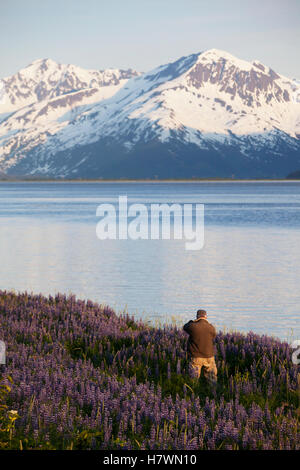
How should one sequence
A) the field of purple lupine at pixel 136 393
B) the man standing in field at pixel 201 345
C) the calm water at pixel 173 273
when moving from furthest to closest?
the calm water at pixel 173 273 < the man standing in field at pixel 201 345 < the field of purple lupine at pixel 136 393

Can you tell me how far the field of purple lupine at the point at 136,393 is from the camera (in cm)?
944

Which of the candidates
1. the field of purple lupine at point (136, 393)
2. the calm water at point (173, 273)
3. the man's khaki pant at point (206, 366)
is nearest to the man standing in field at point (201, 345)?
the man's khaki pant at point (206, 366)

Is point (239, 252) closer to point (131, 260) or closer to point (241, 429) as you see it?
point (131, 260)

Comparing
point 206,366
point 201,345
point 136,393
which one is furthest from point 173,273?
point 136,393

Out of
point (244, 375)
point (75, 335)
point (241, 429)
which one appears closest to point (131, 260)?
point (75, 335)

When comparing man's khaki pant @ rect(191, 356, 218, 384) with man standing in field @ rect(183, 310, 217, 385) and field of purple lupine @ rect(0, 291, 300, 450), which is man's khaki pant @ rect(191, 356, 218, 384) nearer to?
man standing in field @ rect(183, 310, 217, 385)

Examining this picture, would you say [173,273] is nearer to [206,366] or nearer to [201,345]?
[206,366]

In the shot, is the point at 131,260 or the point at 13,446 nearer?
the point at 13,446

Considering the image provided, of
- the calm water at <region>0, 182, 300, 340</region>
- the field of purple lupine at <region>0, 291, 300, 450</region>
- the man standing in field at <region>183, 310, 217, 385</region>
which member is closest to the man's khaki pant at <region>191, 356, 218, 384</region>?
the man standing in field at <region>183, 310, 217, 385</region>

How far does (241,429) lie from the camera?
9.94 metres

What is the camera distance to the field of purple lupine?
944cm

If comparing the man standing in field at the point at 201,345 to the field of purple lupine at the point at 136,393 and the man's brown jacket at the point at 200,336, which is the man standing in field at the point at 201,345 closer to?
the man's brown jacket at the point at 200,336

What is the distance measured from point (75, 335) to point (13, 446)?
7.29 metres

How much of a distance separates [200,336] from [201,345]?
20 cm
